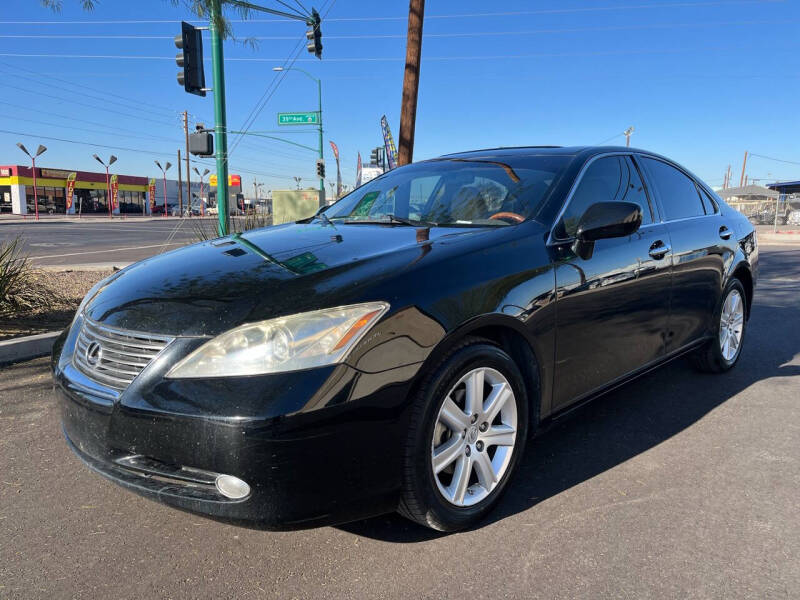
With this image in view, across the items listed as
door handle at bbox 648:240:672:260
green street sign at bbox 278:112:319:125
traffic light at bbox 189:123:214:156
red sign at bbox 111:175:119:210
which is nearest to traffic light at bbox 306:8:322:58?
green street sign at bbox 278:112:319:125

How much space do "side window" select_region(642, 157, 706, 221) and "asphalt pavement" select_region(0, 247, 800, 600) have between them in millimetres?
1477

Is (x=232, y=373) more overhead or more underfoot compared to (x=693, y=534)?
more overhead

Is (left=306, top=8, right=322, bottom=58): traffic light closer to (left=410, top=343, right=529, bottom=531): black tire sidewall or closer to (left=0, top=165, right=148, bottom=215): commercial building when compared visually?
(left=410, top=343, right=529, bottom=531): black tire sidewall

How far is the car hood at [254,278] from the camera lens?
2137 mm

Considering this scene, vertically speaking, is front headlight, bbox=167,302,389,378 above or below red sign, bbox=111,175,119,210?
below

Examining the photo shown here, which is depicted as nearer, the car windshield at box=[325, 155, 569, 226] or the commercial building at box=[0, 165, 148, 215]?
the car windshield at box=[325, 155, 569, 226]

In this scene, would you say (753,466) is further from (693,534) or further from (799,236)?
(799,236)

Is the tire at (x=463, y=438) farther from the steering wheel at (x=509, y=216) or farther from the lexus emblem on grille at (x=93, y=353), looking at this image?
the lexus emblem on grille at (x=93, y=353)

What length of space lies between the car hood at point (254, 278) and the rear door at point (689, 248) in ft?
5.62

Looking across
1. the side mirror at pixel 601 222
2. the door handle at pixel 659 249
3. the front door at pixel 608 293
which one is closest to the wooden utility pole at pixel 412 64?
the front door at pixel 608 293

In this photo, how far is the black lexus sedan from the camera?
77.7 inches

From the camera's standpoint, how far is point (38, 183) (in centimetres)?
5703

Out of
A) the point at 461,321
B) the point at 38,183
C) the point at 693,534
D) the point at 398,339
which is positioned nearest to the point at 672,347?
the point at 693,534

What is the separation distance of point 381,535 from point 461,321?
37.6 inches
